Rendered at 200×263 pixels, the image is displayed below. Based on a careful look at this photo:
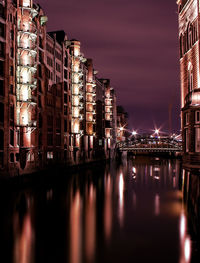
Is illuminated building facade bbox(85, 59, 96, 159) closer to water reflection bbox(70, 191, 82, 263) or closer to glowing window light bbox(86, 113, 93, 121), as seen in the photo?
glowing window light bbox(86, 113, 93, 121)

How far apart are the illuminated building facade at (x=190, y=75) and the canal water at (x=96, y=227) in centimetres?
578

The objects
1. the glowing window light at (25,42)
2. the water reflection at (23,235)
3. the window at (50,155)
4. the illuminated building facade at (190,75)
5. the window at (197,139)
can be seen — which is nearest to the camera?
the water reflection at (23,235)

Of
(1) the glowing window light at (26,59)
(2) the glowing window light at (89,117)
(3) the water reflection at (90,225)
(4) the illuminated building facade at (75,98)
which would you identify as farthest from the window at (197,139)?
A: (2) the glowing window light at (89,117)

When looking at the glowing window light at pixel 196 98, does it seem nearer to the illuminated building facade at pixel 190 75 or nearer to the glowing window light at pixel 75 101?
the illuminated building facade at pixel 190 75

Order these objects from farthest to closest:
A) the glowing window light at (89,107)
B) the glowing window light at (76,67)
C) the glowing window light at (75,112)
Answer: the glowing window light at (89,107), the glowing window light at (76,67), the glowing window light at (75,112)

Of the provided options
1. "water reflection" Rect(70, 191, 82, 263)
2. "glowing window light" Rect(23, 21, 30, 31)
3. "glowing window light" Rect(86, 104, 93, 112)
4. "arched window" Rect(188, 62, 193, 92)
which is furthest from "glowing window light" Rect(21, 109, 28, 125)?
"glowing window light" Rect(86, 104, 93, 112)

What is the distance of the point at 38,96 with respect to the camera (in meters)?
60.9

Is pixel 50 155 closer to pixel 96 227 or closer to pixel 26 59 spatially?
pixel 26 59

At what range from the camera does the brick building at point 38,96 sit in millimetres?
46375

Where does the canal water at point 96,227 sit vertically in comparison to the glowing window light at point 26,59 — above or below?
below

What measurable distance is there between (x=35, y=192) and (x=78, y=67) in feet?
169

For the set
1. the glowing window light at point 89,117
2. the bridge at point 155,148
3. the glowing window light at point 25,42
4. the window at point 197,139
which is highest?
the glowing window light at point 25,42

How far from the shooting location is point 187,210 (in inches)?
1109

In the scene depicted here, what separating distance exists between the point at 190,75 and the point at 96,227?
25.2 m
